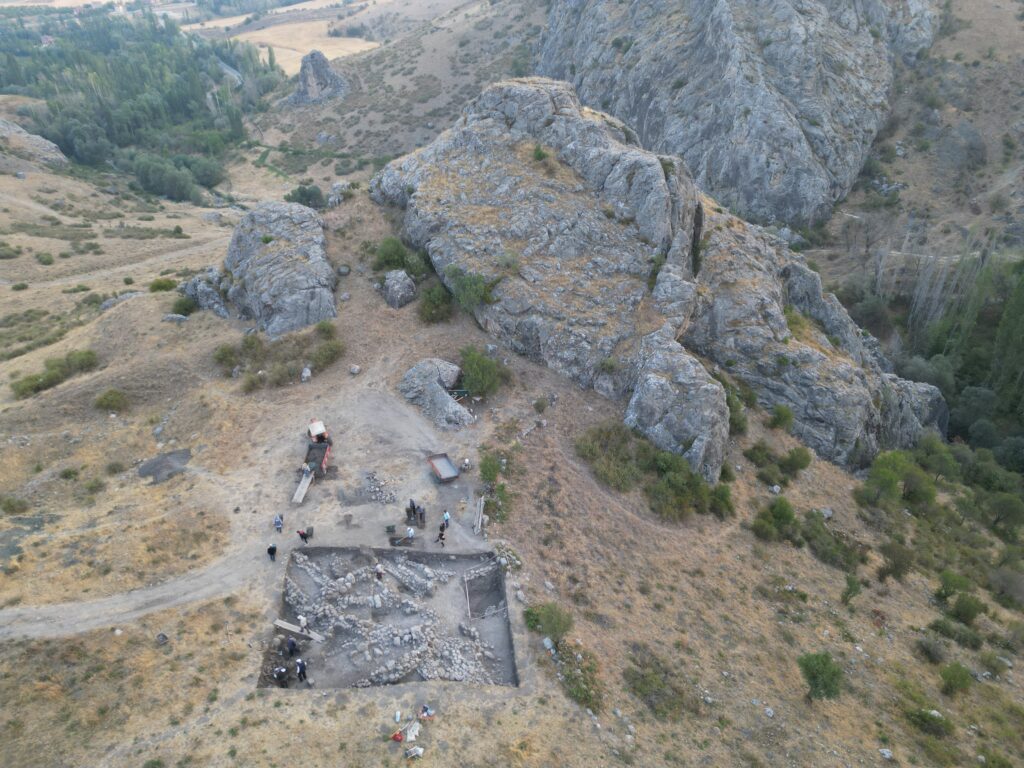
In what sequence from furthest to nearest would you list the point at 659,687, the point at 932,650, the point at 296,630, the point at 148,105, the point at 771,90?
the point at 148,105 → the point at 771,90 → the point at 932,650 → the point at 296,630 → the point at 659,687

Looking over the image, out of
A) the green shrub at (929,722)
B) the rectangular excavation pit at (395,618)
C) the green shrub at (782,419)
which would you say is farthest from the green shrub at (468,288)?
the green shrub at (929,722)

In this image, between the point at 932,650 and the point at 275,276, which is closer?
the point at 932,650

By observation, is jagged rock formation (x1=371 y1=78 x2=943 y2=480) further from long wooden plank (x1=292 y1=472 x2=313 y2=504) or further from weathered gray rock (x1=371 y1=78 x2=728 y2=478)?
long wooden plank (x1=292 y1=472 x2=313 y2=504)

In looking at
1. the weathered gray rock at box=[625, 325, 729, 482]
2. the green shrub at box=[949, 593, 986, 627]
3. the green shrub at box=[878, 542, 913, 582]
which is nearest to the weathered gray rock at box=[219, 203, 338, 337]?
the weathered gray rock at box=[625, 325, 729, 482]

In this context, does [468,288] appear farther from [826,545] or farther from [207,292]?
[826,545]

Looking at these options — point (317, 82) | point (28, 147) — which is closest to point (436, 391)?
point (28, 147)

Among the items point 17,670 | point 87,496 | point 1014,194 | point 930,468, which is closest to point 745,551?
point 930,468

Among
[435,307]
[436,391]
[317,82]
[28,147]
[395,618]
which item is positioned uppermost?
[317,82]
